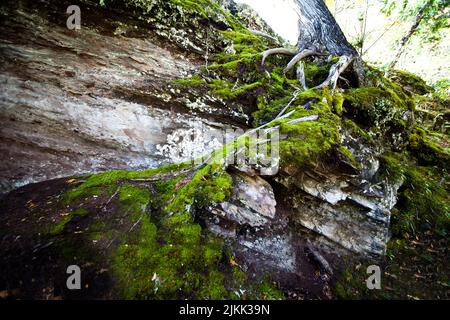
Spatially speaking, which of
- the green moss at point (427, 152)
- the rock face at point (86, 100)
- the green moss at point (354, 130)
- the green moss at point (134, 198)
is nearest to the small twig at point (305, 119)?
the green moss at point (354, 130)

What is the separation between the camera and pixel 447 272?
13.1 feet

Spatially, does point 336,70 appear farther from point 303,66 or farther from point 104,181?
point 104,181

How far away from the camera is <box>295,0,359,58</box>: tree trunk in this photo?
23.3 feet

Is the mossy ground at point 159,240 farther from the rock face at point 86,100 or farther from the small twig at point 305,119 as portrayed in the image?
the small twig at point 305,119

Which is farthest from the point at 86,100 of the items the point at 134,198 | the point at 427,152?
the point at 427,152

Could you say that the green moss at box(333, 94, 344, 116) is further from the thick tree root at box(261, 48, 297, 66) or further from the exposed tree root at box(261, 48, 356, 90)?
the thick tree root at box(261, 48, 297, 66)

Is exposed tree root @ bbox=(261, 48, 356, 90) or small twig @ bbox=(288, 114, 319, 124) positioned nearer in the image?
small twig @ bbox=(288, 114, 319, 124)

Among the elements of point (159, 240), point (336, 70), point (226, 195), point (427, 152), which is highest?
point (336, 70)

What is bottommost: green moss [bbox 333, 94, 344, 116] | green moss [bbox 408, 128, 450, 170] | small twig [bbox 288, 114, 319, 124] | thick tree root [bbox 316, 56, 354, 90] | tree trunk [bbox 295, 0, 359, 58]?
green moss [bbox 408, 128, 450, 170]

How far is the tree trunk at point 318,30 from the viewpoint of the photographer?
709cm

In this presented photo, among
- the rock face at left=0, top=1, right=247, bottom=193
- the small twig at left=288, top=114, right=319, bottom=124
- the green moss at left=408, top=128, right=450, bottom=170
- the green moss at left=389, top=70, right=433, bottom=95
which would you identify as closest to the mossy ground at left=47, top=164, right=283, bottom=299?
the rock face at left=0, top=1, right=247, bottom=193

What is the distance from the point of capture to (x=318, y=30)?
7363 millimetres

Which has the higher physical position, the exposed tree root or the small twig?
the exposed tree root
